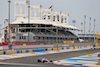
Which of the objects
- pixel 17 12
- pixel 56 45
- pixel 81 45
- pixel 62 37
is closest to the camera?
pixel 56 45

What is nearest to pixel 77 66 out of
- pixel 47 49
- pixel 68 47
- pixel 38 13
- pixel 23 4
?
pixel 47 49

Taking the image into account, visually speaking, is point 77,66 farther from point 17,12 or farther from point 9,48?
point 17,12

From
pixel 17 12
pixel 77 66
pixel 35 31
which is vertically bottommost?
pixel 77 66

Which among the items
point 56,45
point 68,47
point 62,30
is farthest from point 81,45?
point 62,30

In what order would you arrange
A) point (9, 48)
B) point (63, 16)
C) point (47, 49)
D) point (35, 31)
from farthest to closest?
point (63, 16) → point (35, 31) → point (47, 49) → point (9, 48)

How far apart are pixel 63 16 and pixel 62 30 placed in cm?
2252

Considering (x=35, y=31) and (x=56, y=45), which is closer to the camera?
(x=56, y=45)

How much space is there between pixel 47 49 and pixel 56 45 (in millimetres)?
4336

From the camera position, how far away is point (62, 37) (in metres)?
99.2

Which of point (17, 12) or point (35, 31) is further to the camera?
point (17, 12)

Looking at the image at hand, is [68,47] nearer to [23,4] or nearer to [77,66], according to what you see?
[77,66]

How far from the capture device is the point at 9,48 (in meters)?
38.3

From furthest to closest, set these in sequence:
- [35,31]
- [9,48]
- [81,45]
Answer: [35,31] → [81,45] → [9,48]

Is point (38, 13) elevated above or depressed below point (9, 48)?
above
